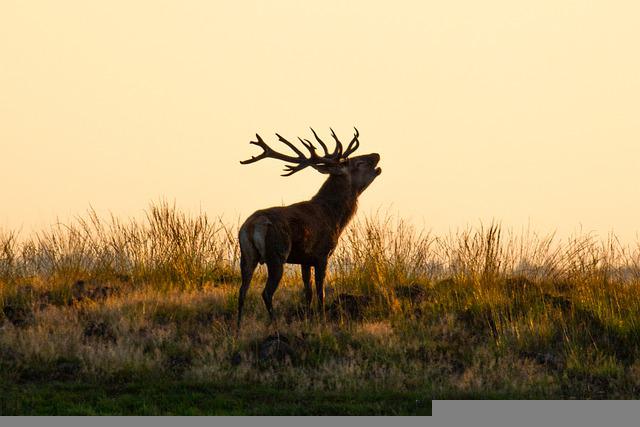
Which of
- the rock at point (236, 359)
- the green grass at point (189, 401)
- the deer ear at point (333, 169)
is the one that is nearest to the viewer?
the green grass at point (189, 401)

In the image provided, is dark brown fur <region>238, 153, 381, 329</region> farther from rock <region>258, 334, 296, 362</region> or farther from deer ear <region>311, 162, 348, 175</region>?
rock <region>258, 334, 296, 362</region>

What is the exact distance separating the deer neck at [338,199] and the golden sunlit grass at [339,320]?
3.78 feet

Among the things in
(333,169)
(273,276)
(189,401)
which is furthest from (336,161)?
(189,401)

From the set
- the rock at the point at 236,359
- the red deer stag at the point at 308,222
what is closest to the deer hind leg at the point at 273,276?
the red deer stag at the point at 308,222

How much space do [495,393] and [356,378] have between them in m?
1.52

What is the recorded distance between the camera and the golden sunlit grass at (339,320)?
12.5 meters

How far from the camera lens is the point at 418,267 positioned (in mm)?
18000

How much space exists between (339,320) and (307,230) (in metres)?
1.33

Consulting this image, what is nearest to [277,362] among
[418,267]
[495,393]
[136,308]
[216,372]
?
[216,372]

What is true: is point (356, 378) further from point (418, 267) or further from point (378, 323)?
point (418, 267)

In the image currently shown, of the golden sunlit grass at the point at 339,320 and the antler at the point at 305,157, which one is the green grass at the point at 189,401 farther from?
the antler at the point at 305,157

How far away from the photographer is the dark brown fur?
1393 cm

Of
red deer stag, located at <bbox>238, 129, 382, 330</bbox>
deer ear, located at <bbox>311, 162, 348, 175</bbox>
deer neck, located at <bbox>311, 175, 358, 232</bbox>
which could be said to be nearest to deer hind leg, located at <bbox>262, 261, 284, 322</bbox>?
red deer stag, located at <bbox>238, 129, 382, 330</bbox>

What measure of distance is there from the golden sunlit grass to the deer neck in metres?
1.15
